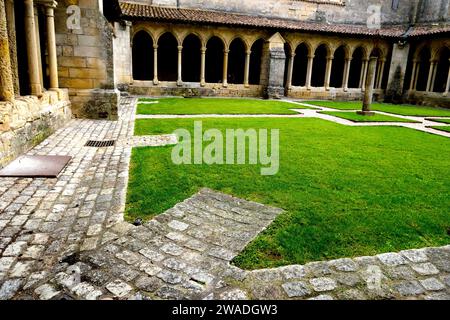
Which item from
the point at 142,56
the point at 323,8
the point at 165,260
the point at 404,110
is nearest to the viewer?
the point at 165,260

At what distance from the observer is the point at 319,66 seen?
24625 millimetres

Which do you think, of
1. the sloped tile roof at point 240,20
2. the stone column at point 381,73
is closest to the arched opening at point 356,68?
the stone column at point 381,73

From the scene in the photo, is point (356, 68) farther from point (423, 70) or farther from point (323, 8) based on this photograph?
point (323, 8)

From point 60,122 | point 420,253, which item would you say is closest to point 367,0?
point 60,122

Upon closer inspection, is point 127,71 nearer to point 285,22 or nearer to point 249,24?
point 249,24

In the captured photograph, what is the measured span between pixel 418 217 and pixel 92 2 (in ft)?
30.1

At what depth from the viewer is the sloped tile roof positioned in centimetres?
1728

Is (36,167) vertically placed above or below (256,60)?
below

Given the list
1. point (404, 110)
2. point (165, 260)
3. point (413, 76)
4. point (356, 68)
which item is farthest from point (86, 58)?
point (356, 68)

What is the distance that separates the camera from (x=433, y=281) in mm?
2523

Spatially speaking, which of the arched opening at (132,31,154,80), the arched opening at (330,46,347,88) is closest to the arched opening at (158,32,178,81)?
the arched opening at (132,31,154,80)

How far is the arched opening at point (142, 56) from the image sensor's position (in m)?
20.3

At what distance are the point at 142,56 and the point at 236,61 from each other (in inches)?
240

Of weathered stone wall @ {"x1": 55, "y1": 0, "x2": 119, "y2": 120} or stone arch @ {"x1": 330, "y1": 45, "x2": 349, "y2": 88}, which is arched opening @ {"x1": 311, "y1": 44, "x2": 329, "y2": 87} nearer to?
stone arch @ {"x1": 330, "y1": 45, "x2": 349, "y2": 88}
